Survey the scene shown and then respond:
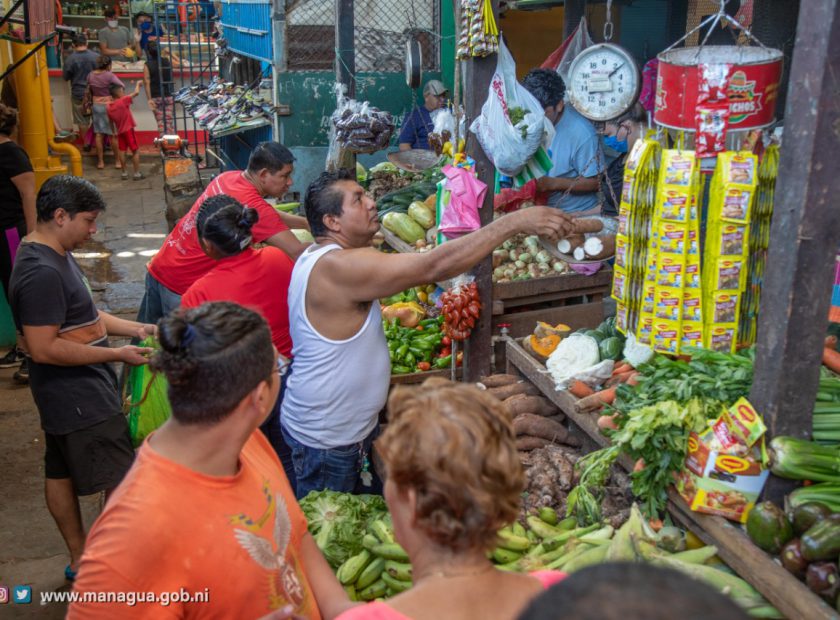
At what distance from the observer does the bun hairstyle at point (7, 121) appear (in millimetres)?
6104

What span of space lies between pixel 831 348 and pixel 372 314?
1.97 metres

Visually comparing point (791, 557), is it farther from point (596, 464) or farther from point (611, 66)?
point (611, 66)

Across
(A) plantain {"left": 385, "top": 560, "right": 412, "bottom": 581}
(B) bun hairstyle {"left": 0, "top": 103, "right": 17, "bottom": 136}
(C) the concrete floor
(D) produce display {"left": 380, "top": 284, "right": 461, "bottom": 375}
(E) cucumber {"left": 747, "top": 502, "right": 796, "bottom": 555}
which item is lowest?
(C) the concrete floor

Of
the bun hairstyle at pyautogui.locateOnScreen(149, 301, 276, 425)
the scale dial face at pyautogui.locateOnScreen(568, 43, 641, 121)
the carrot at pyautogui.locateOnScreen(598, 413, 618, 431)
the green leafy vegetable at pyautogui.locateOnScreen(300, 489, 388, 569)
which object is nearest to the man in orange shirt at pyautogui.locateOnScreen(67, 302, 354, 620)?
the bun hairstyle at pyautogui.locateOnScreen(149, 301, 276, 425)

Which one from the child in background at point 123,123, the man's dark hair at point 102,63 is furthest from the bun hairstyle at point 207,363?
the man's dark hair at point 102,63

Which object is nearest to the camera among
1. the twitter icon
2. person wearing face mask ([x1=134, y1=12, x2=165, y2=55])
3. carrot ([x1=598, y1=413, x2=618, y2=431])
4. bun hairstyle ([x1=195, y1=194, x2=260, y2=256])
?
carrot ([x1=598, y1=413, x2=618, y2=431])

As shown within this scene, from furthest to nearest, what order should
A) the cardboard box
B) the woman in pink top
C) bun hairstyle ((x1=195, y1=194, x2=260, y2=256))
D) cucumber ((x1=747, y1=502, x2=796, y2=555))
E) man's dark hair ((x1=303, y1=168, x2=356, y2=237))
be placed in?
bun hairstyle ((x1=195, y1=194, x2=260, y2=256))
man's dark hair ((x1=303, y1=168, x2=356, y2=237))
the cardboard box
cucumber ((x1=747, y1=502, x2=796, y2=555))
the woman in pink top

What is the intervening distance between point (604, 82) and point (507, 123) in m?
1.06

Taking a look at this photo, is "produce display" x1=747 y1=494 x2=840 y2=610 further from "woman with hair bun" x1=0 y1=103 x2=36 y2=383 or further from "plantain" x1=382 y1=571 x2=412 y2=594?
"woman with hair bun" x1=0 y1=103 x2=36 y2=383

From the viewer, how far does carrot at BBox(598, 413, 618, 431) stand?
3.41 m

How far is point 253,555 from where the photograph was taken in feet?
A: 6.43

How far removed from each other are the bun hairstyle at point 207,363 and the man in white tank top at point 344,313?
135cm

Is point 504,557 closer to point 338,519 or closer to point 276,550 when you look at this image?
point 338,519

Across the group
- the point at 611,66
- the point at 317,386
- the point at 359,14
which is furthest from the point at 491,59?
the point at 359,14
